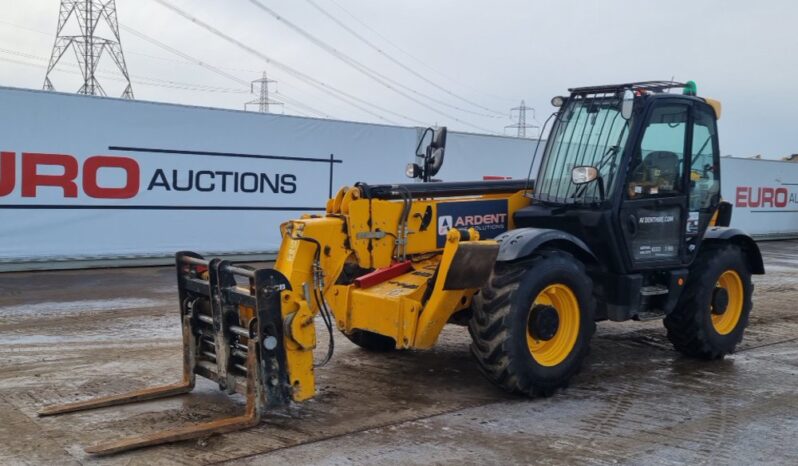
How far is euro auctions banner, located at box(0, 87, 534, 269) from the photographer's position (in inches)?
467

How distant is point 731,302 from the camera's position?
306 inches

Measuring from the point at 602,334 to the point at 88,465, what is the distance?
589 cm

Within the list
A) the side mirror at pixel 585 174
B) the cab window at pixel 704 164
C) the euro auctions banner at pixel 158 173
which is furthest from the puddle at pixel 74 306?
the cab window at pixel 704 164

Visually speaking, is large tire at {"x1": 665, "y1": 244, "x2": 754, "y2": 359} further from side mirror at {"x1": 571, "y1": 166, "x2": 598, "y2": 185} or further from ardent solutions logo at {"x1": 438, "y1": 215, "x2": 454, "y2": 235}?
ardent solutions logo at {"x1": 438, "y1": 215, "x2": 454, "y2": 235}

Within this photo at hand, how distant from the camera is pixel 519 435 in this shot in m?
5.18

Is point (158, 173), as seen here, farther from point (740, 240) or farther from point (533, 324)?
point (740, 240)

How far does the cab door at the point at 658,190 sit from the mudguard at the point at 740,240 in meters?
0.56

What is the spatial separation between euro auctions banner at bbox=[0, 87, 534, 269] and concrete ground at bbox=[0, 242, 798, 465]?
3.64 meters

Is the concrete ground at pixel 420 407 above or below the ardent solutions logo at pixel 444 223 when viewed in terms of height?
below

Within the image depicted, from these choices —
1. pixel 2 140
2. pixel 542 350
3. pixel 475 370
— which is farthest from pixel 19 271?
pixel 542 350

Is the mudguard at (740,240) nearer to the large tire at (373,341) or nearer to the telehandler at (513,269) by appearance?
the telehandler at (513,269)

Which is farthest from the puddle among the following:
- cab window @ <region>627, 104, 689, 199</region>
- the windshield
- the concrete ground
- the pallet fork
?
cab window @ <region>627, 104, 689, 199</region>

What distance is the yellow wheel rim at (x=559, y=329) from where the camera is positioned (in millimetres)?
6070

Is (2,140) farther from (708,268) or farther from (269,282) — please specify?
(708,268)
